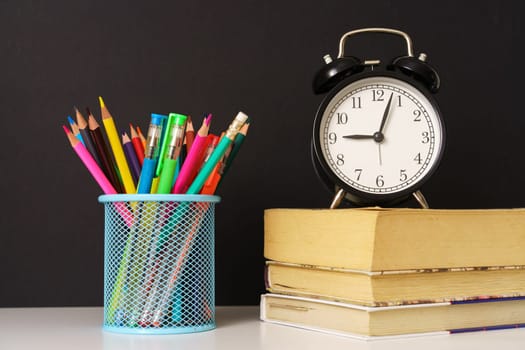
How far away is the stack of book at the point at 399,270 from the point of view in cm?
89

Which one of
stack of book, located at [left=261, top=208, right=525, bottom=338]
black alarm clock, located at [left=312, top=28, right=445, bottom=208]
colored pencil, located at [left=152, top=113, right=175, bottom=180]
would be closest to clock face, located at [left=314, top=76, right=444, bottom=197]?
black alarm clock, located at [left=312, top=28, right=445, bottom=208]

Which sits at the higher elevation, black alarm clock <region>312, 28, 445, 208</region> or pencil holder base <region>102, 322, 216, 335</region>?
black alarm clock <region>312, 28, 445, 208</region>

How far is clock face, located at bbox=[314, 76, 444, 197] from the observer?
1.02m

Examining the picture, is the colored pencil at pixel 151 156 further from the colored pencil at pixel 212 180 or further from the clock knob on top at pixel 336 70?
the clock knob on top at pixel 336 70

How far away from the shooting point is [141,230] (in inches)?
37.5

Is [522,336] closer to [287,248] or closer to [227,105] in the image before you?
[287,248]

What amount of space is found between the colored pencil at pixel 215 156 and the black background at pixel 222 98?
26 centimetres

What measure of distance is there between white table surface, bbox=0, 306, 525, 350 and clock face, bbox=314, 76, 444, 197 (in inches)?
8.8

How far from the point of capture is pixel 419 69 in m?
1.04

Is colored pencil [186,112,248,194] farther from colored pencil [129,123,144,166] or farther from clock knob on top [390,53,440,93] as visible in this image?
clock knob on top [390,53,440,93]

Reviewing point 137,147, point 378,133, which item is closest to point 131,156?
point 137,147

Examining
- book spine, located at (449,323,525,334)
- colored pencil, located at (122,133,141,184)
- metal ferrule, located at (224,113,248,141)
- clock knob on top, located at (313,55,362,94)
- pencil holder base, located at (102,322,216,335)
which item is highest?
clock knob on top, located at (313,55,362,94)

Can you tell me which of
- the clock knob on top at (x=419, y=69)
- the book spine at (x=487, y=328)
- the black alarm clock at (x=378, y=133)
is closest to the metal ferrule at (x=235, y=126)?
the black alarm clock at (x=378, y=133)

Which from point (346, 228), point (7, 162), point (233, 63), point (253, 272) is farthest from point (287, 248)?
point (7, 162)
